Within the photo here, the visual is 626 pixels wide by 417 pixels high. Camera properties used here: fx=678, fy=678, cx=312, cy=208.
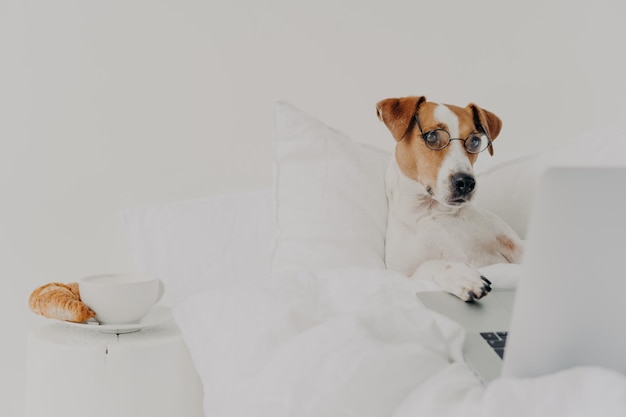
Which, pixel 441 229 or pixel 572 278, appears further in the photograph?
pixel 441 229

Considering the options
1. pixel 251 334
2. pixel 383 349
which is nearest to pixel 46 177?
pixel 251 334

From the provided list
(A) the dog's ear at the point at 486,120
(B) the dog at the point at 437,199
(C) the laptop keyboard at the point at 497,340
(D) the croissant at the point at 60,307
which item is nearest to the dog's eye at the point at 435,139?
(B) the dog at the point at 437,199

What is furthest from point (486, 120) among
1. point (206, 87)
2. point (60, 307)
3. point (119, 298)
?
point (60, 307)

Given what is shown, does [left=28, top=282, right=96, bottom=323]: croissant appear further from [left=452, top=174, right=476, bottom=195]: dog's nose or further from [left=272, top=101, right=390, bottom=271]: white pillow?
[left=452, top=174, right=476, bottom=195]: dog's nose

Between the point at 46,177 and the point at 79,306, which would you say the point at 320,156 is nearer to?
the point at 79,306

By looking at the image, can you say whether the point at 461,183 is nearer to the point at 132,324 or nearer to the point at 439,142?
the point at 439,142

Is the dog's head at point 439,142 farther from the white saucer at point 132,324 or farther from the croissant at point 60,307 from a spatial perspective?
the croissant at point 60,307

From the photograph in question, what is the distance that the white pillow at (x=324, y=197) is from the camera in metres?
1.38

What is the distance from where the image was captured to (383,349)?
2.20 feet

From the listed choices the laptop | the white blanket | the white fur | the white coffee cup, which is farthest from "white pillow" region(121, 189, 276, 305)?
the laptop

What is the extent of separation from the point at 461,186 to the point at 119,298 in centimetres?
75

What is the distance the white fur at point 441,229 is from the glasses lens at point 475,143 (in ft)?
0.07

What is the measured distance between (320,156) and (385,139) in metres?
0.53

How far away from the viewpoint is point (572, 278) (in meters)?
0.60
